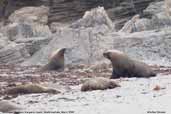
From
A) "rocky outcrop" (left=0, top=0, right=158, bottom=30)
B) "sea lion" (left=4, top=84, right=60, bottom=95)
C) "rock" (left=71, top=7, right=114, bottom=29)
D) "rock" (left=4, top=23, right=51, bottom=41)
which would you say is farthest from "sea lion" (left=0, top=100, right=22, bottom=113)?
"rocky outcrop" (left=0, top=0, right=158, bottom=30)

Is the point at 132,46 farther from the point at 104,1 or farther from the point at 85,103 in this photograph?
the point at 104,1

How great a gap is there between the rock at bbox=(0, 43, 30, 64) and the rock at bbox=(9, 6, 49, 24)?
10.5 metres

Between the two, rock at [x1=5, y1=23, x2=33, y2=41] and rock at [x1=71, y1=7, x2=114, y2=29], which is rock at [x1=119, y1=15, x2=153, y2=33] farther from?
rock at [x1=5, y1=23, x2=33, y2=41]

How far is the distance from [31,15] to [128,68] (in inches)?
883

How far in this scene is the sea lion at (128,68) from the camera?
527 inches

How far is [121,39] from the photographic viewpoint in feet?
70.7

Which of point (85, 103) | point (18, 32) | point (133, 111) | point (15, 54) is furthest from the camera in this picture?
point (18, 32)

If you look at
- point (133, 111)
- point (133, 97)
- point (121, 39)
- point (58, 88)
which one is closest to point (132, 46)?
point (121, 39)

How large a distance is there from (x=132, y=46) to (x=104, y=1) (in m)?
14.7

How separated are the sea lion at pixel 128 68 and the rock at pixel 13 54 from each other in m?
9.64

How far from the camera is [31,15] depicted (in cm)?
3544

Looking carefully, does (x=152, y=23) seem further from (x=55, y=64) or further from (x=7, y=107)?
(x=7, y=107)

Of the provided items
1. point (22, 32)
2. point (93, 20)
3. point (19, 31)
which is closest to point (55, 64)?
point (93, 20)

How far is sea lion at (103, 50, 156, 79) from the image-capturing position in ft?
43.9
